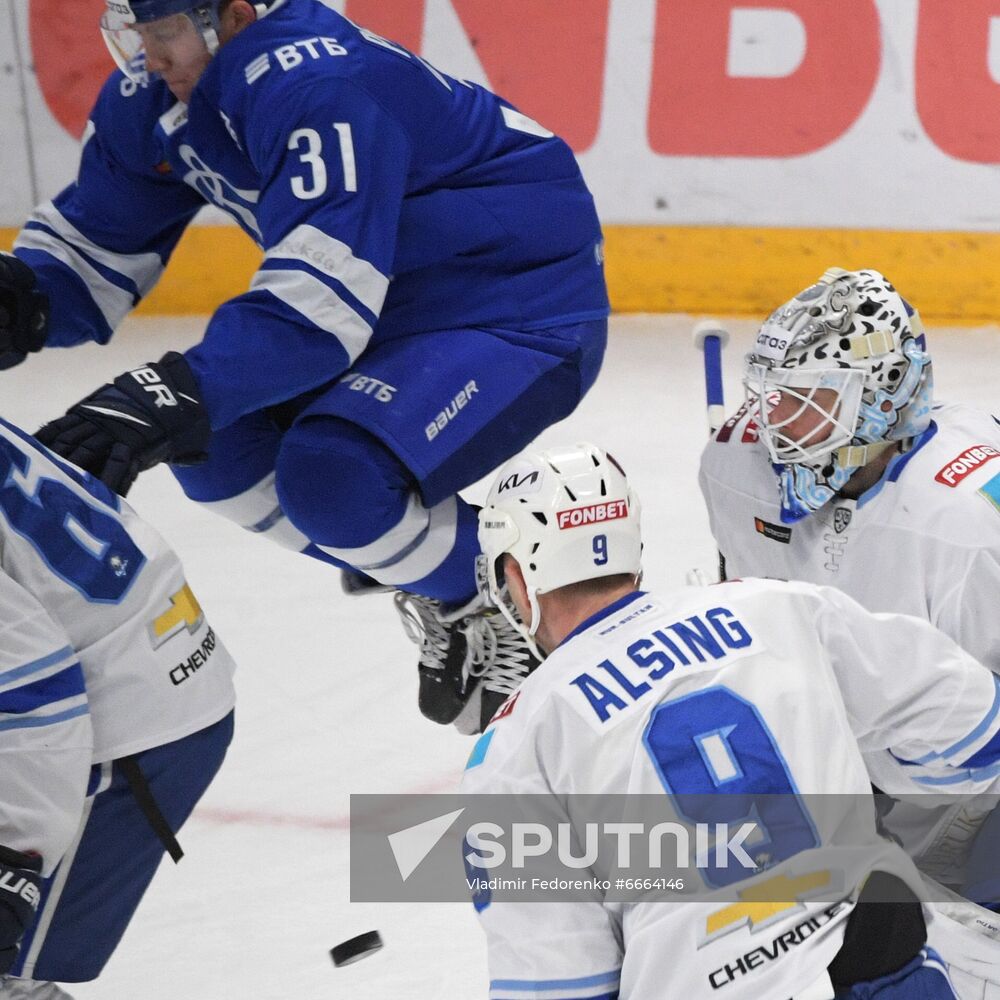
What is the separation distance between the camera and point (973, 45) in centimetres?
471

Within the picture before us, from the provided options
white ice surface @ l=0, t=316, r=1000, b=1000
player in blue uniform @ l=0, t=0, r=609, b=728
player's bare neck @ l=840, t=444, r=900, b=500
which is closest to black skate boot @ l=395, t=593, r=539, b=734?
player in blue uniform @ l=0, t=0, r=609, b=728

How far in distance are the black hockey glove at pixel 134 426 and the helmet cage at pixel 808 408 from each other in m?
0.76

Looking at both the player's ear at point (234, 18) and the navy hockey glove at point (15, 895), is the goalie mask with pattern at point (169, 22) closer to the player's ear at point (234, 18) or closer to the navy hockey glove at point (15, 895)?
the player's ear at point (234, 18)

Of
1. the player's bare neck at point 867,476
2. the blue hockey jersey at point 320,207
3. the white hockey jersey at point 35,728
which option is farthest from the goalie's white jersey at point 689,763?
the blue hockey jersey at point 320,207

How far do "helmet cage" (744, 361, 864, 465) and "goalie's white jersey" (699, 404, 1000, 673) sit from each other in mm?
101

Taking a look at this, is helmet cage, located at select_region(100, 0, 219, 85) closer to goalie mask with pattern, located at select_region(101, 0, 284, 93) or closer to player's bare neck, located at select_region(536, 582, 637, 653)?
goalie mask with pattern, located at select_region(101, 0, 284, 93)

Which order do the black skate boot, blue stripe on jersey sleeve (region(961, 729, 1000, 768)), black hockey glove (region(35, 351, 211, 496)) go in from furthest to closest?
1. the black skate boot
2. black hockey glove (region(35, 351, 211, 496))
3. blue stripe on jersey sleeve (region(961, 729, 1000, 768))

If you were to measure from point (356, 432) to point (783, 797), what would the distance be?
43.7 inches

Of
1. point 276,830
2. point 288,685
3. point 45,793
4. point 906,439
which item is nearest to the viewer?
point 45,793

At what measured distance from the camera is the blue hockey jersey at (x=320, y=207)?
2262 mm

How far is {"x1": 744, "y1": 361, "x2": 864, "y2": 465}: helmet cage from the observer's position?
2.20m

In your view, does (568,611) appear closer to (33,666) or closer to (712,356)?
(33,666)

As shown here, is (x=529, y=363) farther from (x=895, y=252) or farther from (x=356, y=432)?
(x=895, y=252)

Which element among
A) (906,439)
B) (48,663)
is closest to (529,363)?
(906,439)
